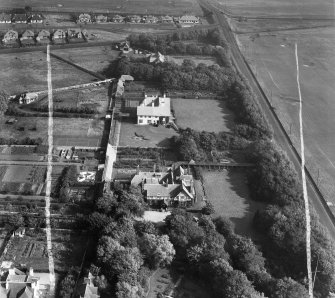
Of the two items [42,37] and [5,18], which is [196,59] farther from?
[5,18]

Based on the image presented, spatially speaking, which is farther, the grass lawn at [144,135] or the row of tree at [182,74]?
the row of tree at [182,74]

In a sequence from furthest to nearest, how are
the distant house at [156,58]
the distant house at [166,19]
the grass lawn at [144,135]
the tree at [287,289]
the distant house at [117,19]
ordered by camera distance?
1. the distant house at [166,19]
2. the distant house at [117,19]
3. the distant house at [156,58]
4. the grass lawn at [144,135]
5. the tree at [287,289]

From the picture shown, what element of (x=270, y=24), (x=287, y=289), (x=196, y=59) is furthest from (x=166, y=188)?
(x=270, y=24)

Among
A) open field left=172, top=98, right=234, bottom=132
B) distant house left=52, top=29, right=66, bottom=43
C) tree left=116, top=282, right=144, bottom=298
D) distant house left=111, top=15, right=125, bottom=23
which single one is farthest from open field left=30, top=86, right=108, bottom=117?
distant house left=111, top=15, right=125, bottom=23

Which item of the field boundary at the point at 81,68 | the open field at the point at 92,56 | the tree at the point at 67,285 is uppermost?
the open field at the point at 92,56

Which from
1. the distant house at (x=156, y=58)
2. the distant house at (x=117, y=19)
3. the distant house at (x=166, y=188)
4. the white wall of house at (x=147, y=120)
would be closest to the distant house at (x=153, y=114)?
the white wall of house at (x=147, y=120)

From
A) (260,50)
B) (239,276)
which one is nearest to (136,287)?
(239,276)

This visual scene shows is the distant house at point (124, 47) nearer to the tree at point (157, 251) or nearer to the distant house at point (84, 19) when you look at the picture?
the distant house at point (84, 19)
